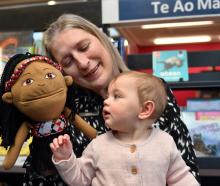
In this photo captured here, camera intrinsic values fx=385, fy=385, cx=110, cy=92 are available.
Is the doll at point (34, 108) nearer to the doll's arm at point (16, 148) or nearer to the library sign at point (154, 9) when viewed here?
the doll's arm at point (16, 148)

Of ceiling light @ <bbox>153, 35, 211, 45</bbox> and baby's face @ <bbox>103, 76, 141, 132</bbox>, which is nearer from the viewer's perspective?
baby's face @ <bbox>103, 76, 141, 132</bbox>

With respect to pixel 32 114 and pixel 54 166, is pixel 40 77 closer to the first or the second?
pixel 32 114

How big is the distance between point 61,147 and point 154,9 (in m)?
1.36

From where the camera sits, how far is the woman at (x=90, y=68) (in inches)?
49.7

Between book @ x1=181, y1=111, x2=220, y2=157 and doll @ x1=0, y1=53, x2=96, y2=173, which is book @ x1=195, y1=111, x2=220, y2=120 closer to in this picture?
book @ x1=181, y1=111, x2=220, y2=157

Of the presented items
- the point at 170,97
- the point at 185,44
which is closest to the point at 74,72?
the point at 170,97

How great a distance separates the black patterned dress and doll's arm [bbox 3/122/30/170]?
0.21m

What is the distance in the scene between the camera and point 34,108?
3.16 feet

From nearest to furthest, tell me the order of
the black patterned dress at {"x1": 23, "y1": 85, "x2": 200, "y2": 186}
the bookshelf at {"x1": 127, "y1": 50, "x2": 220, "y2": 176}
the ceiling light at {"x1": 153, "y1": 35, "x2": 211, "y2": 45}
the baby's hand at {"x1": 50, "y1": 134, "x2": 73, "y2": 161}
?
the baby's hand at {"x1": 50, "y1": 134, "x2": 73, "y2": 161}, the black patterned dress at {"x1": 23, "y1": 85, "x2": 200, "y2": 186}, the bookshelf at {"x1": 127, "y1": 50, "x2": 220, "y2": 176}, the ceiling light at {"x1": 153, "y1": 35, "x2": 211, "y2": 45}

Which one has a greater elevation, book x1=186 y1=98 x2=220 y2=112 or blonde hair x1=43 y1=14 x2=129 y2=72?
blonde hair x1=43 y1=14 x2=129 y2=72

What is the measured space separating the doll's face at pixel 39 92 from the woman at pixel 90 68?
255mm

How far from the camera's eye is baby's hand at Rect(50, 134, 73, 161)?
0.93 meters

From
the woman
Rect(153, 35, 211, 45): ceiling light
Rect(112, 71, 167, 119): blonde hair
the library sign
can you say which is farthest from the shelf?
Rect(153, 35, 211, 45): ceiling light

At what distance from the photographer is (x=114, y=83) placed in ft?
3.39
